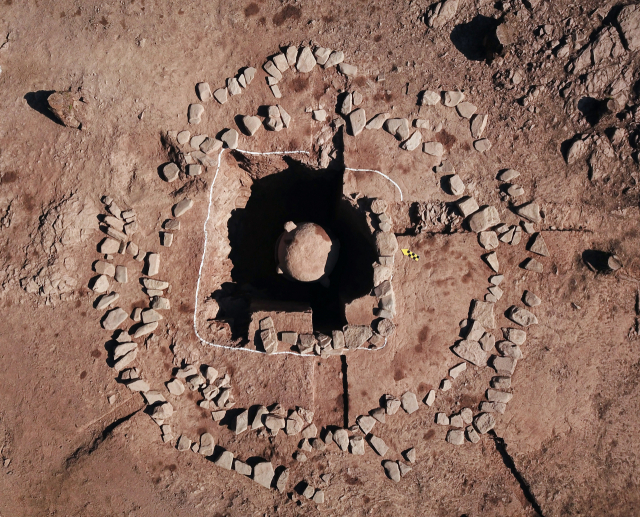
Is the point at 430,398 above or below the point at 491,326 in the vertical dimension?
below

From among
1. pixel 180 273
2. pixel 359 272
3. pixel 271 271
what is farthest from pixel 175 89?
pixel 359 272

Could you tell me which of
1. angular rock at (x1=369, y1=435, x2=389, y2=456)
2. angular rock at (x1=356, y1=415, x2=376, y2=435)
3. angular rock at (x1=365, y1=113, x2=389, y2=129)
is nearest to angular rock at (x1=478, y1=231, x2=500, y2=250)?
angular rock at (x1=365, y1=113, x2=389, y2=129)

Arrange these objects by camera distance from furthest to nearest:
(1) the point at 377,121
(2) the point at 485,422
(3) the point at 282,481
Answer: (1) the point at 377,121, (2) the point at 485,422, (3) the point at 282,481

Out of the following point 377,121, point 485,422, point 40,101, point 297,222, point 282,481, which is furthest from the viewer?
point 297,222

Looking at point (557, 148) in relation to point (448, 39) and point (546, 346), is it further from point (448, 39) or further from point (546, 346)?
point (546, 346)

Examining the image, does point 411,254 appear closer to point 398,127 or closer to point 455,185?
point 455,185

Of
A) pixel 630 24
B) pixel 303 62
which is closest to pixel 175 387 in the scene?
pixel 303 62

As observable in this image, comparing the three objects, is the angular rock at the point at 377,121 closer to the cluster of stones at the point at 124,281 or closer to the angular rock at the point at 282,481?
the cluster of stones at the point at 124,281
